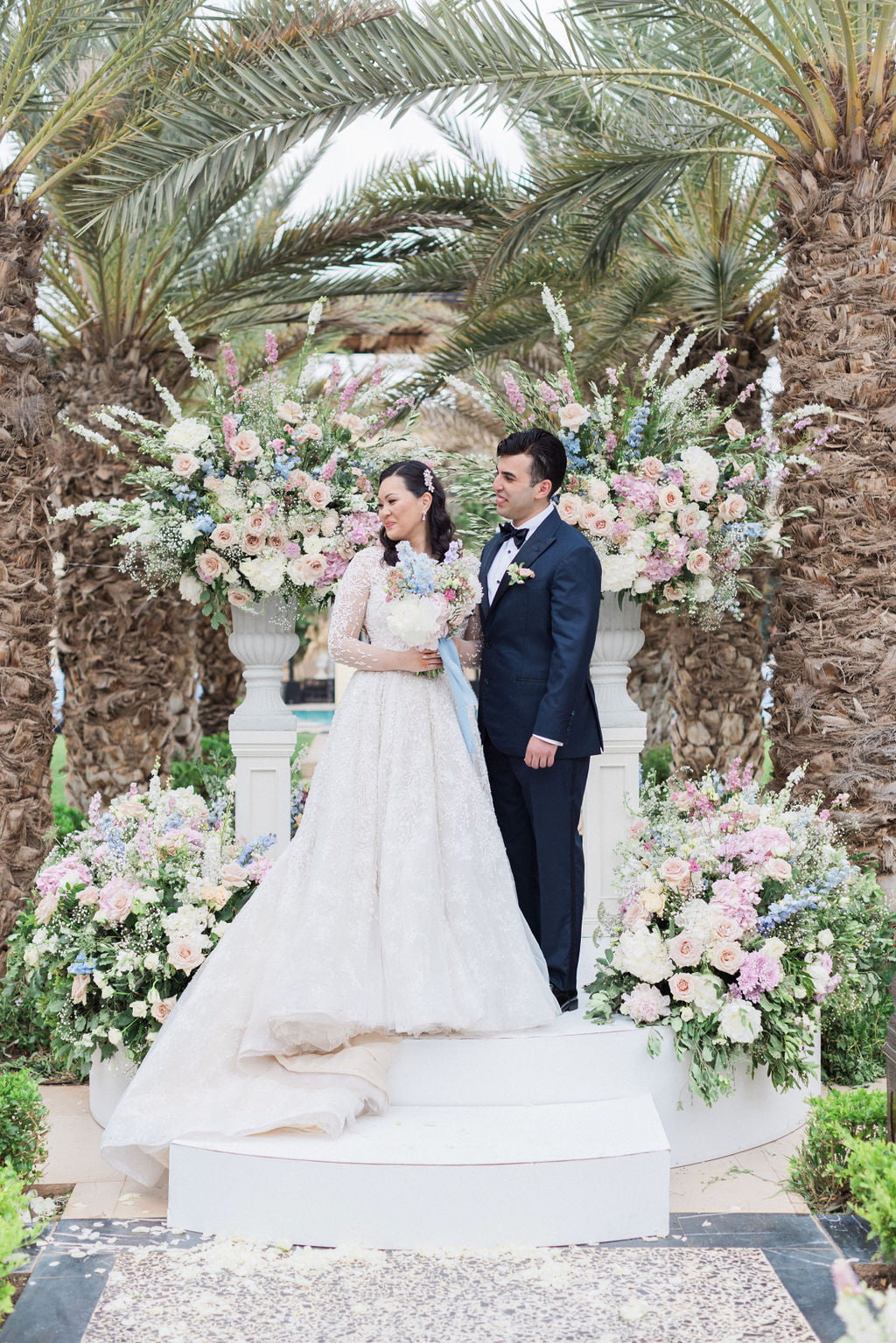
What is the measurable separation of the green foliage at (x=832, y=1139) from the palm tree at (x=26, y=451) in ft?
12.9

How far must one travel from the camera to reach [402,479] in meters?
4.64

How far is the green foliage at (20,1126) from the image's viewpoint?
4105mm

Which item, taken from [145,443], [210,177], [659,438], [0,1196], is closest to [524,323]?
[210,177]

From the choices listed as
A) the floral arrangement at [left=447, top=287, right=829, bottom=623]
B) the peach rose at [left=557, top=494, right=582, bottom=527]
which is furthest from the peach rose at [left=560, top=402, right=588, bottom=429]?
the peach rose at [left=557, top=494, right=582, bottom=527]

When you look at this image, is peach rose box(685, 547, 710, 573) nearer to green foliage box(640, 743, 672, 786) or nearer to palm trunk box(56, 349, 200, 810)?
palm trunk box(56, 349, 200, 810)

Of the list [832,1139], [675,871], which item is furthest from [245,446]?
[832,1139]

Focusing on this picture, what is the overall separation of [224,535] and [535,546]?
1370 millimetres

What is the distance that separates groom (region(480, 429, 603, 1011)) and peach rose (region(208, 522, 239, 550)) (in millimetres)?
1131

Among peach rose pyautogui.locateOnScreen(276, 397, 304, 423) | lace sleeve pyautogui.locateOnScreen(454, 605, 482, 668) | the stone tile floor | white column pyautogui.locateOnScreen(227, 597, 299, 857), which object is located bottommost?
the stone tile floor

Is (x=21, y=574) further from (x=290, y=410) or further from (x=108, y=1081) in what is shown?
(x=108, y=1081)

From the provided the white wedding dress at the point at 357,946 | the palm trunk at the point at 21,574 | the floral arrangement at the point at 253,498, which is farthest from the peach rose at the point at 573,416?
the palm trunk at the point at 21,574

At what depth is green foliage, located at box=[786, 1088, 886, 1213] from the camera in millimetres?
4094

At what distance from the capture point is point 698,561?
5.54m

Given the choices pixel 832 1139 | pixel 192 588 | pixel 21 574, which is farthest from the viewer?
pixel 21 574
